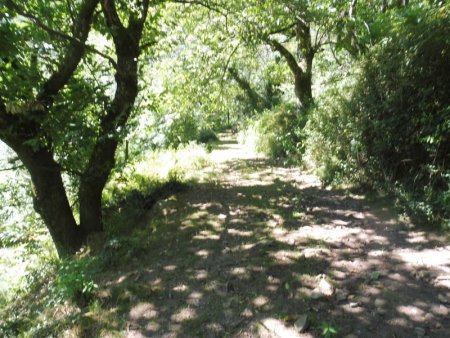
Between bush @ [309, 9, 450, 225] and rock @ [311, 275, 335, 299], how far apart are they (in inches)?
73.2

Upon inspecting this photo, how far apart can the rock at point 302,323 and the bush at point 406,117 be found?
2.42 m

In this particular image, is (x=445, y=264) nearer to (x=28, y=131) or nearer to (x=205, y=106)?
(x=28, y=131)

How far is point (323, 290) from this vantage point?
3543 mm

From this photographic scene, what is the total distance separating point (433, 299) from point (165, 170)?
7.39 m

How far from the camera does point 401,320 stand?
302 cm

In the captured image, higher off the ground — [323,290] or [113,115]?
[113,115]

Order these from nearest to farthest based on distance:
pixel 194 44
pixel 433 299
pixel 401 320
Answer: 1. pixel 401 320
2. pixel 433 299
3. pixel 194 44

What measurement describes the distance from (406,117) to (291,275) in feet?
10.1

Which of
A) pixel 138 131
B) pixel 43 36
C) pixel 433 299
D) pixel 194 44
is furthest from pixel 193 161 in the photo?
pixel 433 299

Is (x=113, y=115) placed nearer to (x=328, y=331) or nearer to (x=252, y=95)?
(x=328, y=331)

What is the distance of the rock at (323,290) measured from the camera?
11.4 feet

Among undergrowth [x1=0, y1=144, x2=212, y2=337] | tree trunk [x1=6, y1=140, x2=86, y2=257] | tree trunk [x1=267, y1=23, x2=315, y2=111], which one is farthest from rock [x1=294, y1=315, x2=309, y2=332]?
tree trunk [x1=267, y1=23, x2=315, y2=111]

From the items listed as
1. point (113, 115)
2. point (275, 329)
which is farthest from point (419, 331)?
point (113, 115)

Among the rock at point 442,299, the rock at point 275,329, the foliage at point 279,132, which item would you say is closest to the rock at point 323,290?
the rock at point 275,329
